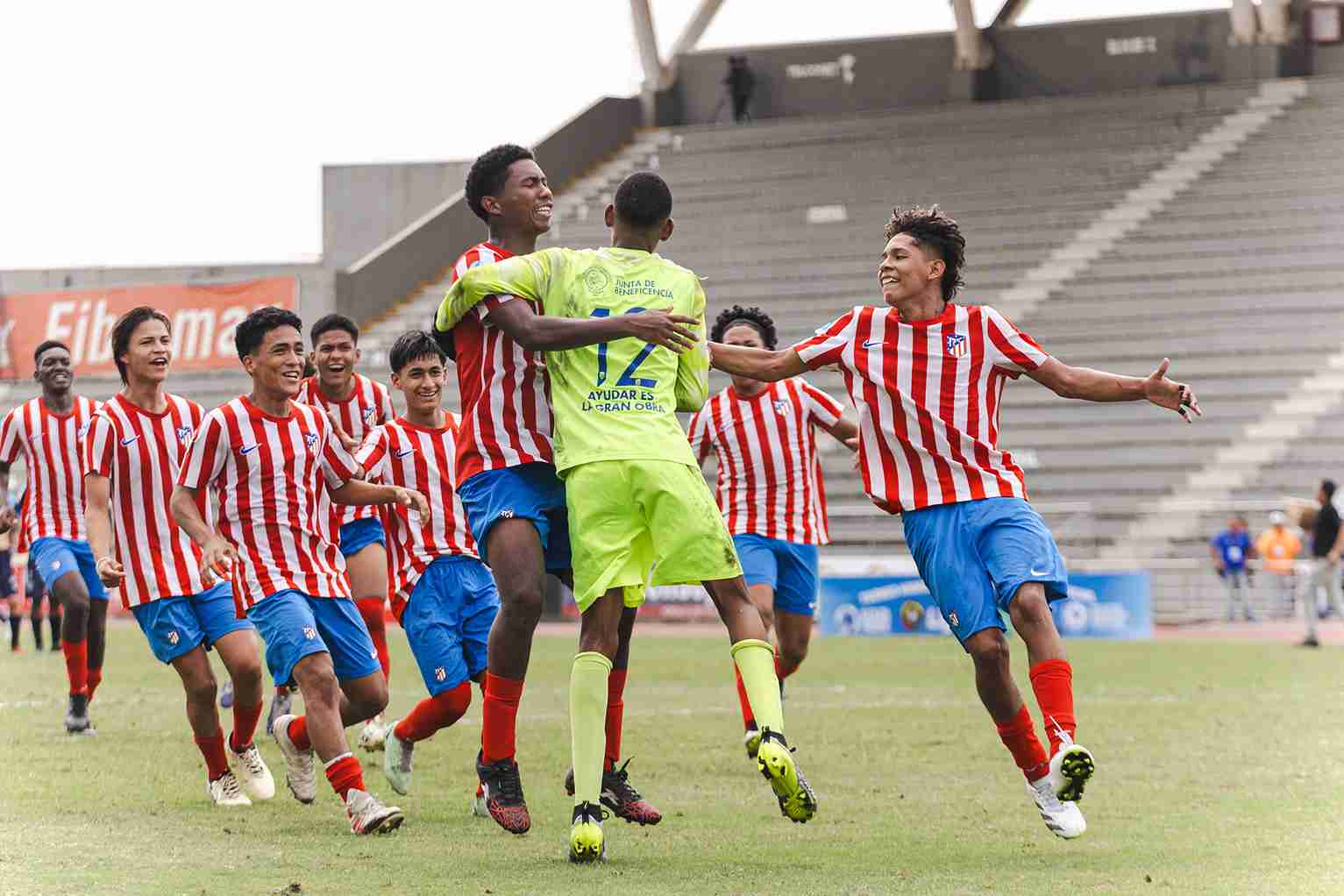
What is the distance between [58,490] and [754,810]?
580cm

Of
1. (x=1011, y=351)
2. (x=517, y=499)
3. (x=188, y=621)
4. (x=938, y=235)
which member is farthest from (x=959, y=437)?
(x=188, y=621)

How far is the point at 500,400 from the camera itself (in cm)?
641

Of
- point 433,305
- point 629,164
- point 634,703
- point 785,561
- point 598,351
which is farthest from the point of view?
point 629,164

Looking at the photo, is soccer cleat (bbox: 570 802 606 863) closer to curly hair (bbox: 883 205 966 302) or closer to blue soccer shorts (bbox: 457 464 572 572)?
blue soccer shorts (bbox: 457 464 572 572)

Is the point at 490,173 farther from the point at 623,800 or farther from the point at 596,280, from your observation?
the point at 623,800

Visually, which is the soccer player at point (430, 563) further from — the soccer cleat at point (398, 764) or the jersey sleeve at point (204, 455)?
the jersey sleeve at point (204, 455)

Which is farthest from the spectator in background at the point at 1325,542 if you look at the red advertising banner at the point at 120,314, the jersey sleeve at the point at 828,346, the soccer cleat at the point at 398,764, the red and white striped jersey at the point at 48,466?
the red advertising banner at the point at 120,314

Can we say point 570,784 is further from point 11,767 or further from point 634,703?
point 634,703

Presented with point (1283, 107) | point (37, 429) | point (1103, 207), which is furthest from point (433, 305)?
point (37, 429)

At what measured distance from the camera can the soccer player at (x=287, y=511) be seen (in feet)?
23.1

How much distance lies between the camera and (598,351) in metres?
6.16

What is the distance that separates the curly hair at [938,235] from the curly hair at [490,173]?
1.45 meters

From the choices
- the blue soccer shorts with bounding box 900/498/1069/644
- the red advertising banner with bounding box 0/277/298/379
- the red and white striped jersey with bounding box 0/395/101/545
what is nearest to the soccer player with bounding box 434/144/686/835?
the blue soccer shorts with bounding box 900/498/1069/644

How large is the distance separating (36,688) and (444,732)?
4986 mm
